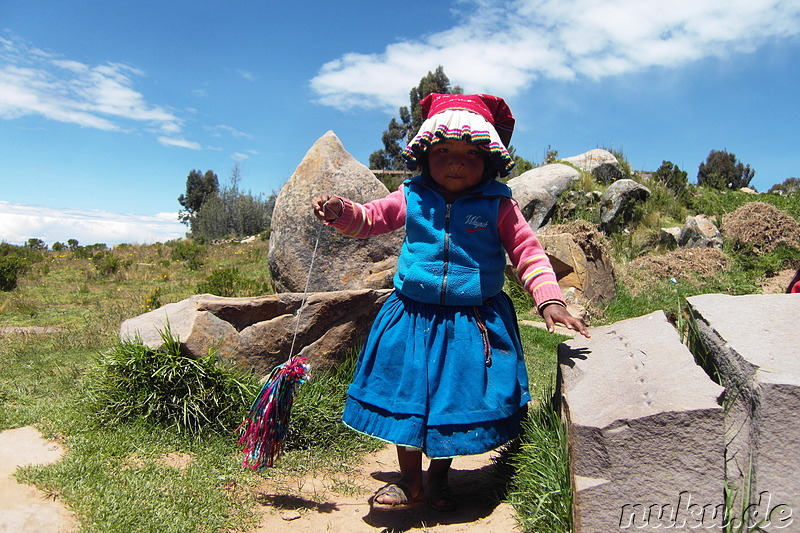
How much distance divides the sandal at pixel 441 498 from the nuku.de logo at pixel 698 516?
1.05m

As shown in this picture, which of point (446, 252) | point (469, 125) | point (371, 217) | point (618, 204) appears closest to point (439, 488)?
point (446, 252)

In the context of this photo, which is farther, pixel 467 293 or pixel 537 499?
pixel 467 293

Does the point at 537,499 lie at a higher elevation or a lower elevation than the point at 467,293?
lower

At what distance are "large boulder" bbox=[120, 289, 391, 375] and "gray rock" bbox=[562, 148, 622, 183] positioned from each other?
36.6ft

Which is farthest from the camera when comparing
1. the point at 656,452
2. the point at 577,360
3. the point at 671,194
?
the point at 671,194

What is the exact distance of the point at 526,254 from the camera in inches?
114

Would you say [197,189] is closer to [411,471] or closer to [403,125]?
[403,125]

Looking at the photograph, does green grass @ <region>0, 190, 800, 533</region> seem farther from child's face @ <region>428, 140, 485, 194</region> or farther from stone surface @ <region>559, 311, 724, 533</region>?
child's face @ <region>428, 140, 485, 194</region>

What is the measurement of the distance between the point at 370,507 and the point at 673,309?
5.82 meters

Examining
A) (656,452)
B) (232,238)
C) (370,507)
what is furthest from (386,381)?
(232,238)

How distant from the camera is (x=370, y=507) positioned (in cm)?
296

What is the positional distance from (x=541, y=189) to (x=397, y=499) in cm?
947

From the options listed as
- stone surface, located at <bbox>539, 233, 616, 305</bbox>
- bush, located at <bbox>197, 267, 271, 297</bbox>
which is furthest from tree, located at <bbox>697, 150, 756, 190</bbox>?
bush, located at <bbox>197, 267, 271, 297</bbox>

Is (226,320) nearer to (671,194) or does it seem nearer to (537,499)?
(537,499)
